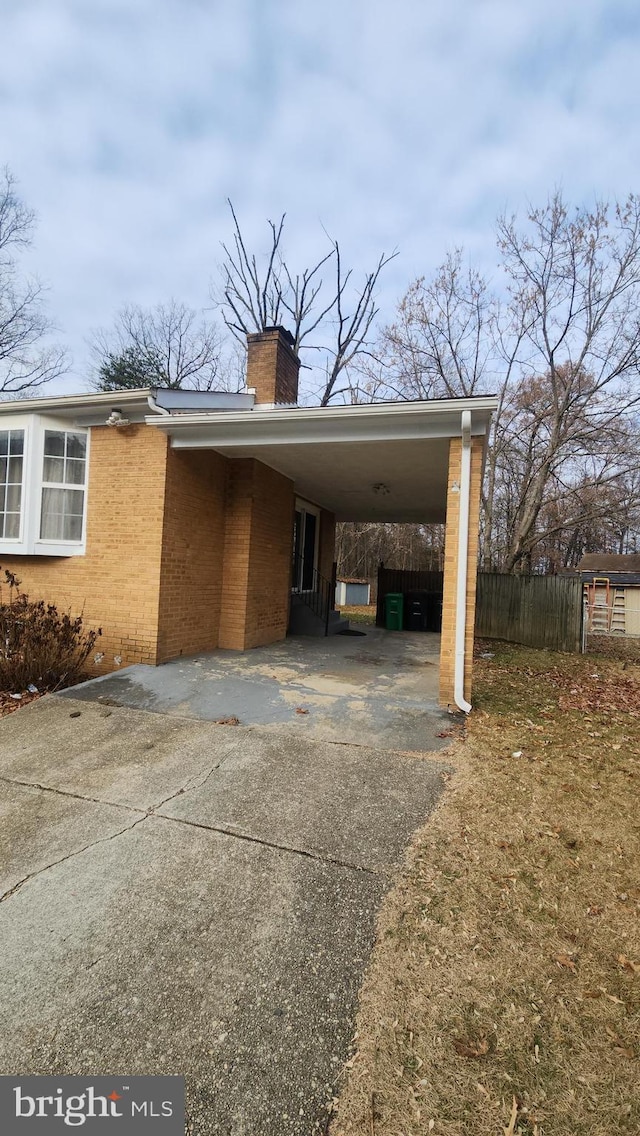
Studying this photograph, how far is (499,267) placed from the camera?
52.6 feet

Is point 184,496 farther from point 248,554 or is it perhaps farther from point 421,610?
point 421,610

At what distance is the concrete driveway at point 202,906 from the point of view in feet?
5.41

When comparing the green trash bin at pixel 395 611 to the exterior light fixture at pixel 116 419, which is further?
the green trash bin at pixel 395 611

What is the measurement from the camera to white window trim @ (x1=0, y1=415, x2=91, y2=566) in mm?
6711

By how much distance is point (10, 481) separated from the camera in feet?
23.0

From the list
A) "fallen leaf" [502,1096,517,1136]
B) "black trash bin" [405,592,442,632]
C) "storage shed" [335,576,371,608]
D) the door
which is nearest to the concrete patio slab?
"fallen leaf" [502,1096,517,1136]

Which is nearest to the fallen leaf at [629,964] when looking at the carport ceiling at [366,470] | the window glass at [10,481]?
the carport ceiling at [366,470]

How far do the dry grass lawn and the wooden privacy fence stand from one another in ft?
29.5

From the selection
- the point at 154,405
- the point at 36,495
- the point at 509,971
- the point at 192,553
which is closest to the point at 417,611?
the point at 192,553

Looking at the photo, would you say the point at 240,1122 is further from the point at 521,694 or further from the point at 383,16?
the point at 383,16

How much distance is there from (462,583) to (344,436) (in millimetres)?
2192

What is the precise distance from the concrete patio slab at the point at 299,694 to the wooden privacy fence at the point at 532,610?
19.9 ft

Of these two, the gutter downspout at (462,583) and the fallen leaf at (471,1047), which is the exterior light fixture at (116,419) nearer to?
the gutter downspout at (462,583)

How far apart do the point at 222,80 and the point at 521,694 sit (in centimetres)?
1061
